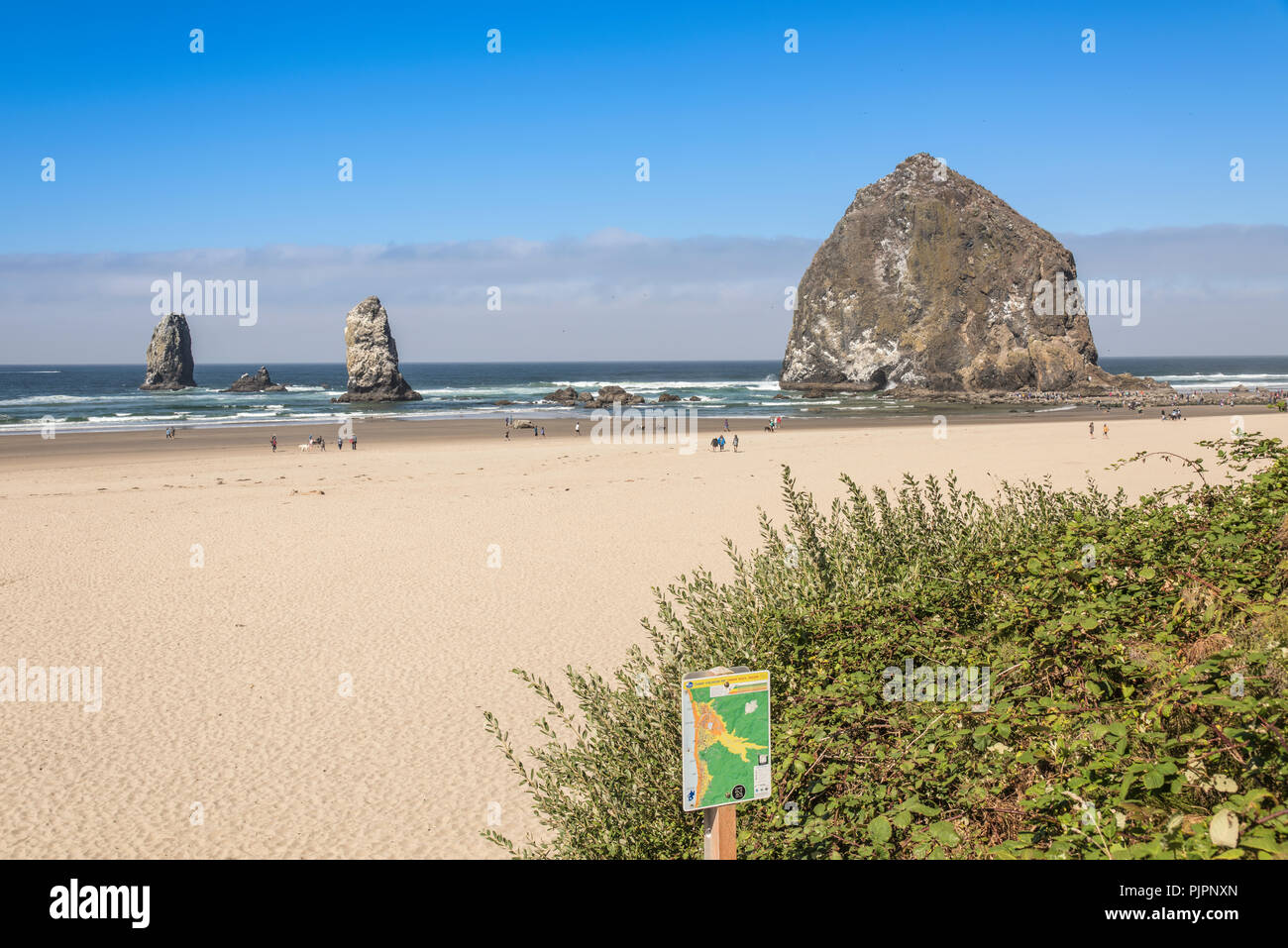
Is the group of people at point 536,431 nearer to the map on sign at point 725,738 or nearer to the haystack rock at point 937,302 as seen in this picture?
the map on sign at point 725,738

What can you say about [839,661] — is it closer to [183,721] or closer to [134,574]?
[183,721]

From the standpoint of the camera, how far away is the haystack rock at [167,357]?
116 meters

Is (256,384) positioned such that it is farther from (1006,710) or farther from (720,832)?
(720,832)

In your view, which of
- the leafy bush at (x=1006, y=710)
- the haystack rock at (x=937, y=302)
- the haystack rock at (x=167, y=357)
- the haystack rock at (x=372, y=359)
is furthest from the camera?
the haystack rock at (x=167, y=357)

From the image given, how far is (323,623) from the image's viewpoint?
12367 mm

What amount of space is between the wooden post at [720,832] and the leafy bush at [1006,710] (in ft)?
3.62

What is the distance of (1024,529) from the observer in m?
7.95

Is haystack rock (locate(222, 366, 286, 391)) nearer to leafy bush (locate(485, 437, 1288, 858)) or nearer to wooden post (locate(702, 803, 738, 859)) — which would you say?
leafy bush (locate(485, 437, 1288, 858))

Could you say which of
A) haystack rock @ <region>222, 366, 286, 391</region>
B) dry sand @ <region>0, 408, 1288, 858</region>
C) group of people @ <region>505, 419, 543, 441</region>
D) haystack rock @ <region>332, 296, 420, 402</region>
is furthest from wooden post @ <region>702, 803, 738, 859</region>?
haystack rock @ <region>222, 366, 286, 391</region>

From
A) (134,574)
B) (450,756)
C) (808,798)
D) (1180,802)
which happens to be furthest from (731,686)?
(134,574)

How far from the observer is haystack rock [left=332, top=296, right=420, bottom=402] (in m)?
88.8

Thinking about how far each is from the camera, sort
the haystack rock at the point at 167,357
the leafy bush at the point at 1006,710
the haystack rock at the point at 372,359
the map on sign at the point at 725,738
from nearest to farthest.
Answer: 1. the map on sign at the point at 725,738
2. the leafy bush at the point at 1006,710
3. the haystack rock at the point at 372,359
4. the haystack rock at the point at 167,357

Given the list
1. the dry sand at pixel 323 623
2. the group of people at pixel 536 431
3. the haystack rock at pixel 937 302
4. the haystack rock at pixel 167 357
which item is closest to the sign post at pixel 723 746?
the dry sand at pixel 323 623

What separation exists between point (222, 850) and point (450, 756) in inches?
81.8
